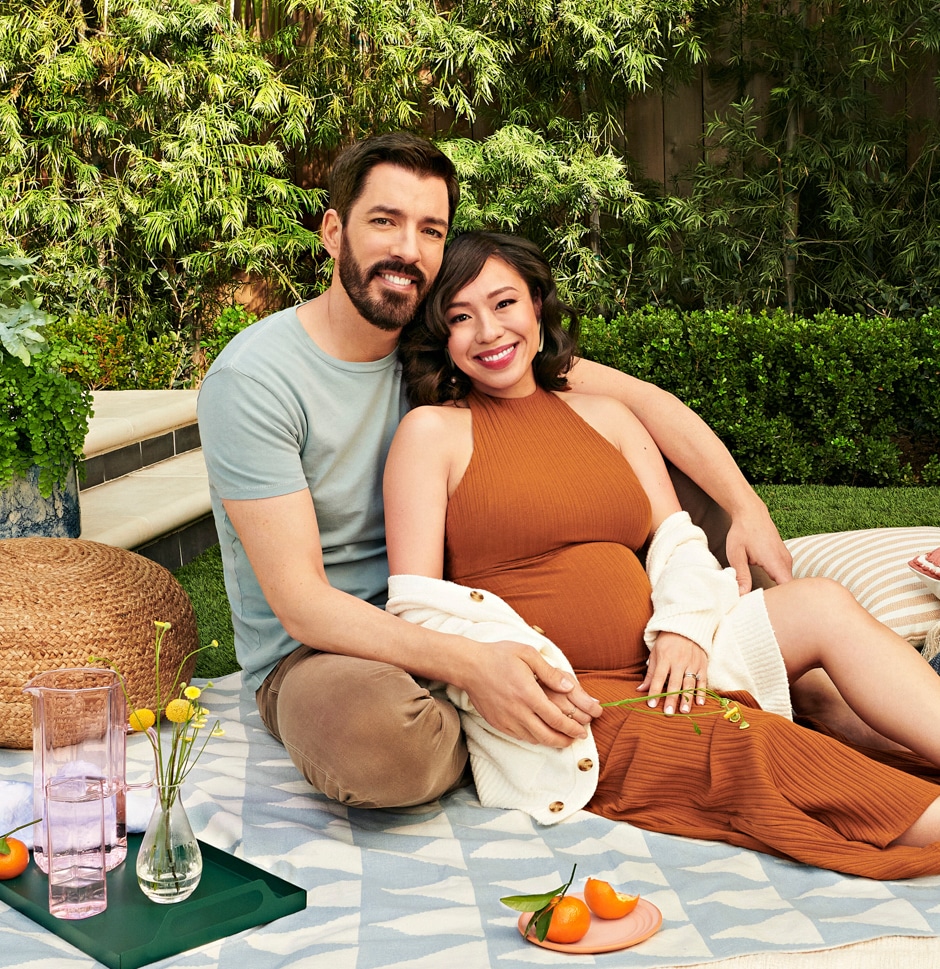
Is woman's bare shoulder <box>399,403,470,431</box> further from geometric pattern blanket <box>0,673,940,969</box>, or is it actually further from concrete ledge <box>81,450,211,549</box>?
concrete ledge <box>81,450,211,549</box>

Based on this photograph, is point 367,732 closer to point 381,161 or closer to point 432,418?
point 432,418

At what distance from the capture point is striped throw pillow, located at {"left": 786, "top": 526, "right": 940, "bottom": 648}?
8.29ft

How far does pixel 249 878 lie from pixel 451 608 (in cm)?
59

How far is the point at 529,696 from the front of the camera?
6.30 feet

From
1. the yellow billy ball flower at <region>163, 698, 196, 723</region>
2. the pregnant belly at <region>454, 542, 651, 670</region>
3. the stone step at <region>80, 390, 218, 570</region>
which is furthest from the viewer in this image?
the stone step at <region>80, 390, 218, 570</region>

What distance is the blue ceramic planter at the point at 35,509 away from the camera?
3.33 m

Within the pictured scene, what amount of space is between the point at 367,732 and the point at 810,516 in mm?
3034

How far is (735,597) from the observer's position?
2.25 meters

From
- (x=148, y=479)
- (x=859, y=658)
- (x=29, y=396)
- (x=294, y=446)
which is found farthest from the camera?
(x=148, y=479)

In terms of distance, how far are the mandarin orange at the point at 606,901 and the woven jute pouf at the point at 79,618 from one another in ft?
4.00

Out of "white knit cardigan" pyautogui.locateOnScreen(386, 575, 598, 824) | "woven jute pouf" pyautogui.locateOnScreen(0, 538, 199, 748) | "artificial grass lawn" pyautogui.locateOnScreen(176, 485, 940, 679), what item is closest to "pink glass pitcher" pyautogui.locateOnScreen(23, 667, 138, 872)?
"white knit cardigan" pyautogui.locateOnScreen(386, 575, 598, 824)

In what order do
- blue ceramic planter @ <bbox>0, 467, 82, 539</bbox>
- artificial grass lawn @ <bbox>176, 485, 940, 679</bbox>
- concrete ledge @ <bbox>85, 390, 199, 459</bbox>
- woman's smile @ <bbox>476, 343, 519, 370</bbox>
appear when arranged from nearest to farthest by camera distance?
woman's smile @ <bbox>476, 343, 519, 370</bbox>, blue ceramic planter @ <bbox>0, 467, 82, 539</bbox>, artificial grass lawn @ <bbox>176, 485, 940, 679</bbox>, concrete ledge @ <bbox>85, 390, 199, 459</bbox>

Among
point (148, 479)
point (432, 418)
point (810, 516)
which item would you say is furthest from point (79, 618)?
point (810, 516)

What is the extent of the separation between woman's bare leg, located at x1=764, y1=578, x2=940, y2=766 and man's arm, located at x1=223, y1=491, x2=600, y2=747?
48cm
